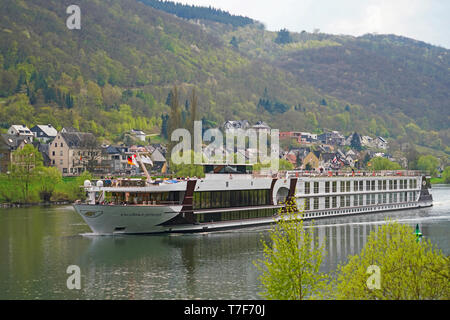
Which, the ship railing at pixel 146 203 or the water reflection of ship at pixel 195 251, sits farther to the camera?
the ship railing at pixel 146 203

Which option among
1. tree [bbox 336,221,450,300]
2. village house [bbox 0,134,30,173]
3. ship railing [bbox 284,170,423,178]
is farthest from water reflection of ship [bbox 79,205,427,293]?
village house [bbox 0,134,30,173]

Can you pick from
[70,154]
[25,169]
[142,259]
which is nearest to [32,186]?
[25,169]

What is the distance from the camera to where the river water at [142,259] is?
33344 millimetres

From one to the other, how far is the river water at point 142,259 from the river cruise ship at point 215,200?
142 cm

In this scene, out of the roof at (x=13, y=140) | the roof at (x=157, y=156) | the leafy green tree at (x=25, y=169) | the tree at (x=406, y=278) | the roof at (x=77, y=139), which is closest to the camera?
the tree at (x=406, y=278)

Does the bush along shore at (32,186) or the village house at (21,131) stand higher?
the village house at (21,131)

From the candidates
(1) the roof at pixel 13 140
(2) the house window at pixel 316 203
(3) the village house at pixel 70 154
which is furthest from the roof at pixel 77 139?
(2) the house window at pixel 316 203

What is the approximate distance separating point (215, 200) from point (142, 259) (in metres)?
14.2

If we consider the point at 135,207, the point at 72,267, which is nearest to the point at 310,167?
the point at 135,207

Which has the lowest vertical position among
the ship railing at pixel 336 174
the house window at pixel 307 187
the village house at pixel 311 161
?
the house window at pixel 307 187

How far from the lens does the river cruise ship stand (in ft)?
166

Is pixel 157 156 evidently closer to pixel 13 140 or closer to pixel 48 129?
pixel 48 129

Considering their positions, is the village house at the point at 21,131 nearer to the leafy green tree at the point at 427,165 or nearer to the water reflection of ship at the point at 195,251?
the water reflection of ship at the point at 195,251
